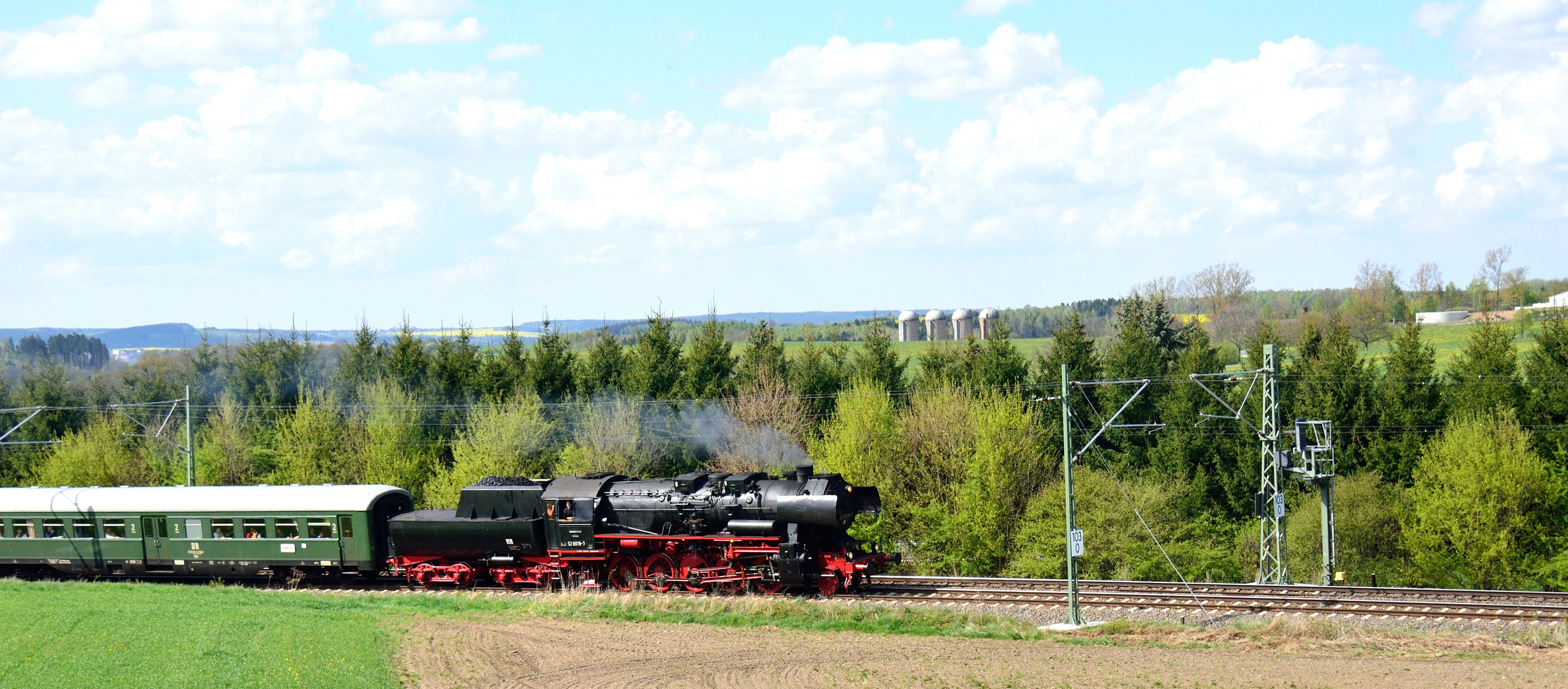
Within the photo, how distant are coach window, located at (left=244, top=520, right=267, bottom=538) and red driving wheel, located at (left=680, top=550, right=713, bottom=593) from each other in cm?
1253

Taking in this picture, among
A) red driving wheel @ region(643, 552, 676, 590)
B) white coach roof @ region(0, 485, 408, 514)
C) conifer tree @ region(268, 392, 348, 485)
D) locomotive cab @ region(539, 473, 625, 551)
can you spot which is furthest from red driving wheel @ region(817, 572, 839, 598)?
conifer tree @ region(268, 392, 348, 485)

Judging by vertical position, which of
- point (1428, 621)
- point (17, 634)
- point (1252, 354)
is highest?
point (1252, 354)

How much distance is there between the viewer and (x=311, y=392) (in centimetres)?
5706

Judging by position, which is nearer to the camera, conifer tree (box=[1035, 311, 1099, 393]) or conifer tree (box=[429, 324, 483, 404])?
conifer tree (box=[1035, 311, 1099, 393])

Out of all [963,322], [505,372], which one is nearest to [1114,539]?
[505,372]

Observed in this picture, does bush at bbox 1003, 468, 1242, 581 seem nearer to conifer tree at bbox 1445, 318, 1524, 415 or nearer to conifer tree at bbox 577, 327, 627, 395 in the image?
conifer tree at bbox 1445, 318, 1524, 415

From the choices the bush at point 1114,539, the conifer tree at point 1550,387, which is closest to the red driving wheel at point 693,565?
the bush at point 1114,539

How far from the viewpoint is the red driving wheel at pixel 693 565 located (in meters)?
27.0

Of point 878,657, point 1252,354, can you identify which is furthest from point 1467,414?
point 878,657

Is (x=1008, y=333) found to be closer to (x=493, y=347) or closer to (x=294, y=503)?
(x=493, y=347)

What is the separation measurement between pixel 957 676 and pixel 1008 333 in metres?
39.2


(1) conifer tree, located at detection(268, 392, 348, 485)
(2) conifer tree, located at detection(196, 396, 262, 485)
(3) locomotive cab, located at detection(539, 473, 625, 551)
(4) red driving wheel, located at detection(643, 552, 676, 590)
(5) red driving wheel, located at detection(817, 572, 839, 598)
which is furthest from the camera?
(2) conifer tree, located at detection(196, 396, 262, 485)

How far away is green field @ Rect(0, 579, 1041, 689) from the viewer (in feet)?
58.2

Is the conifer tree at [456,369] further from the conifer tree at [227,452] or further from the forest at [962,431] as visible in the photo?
the conifer tree at [227,452]
